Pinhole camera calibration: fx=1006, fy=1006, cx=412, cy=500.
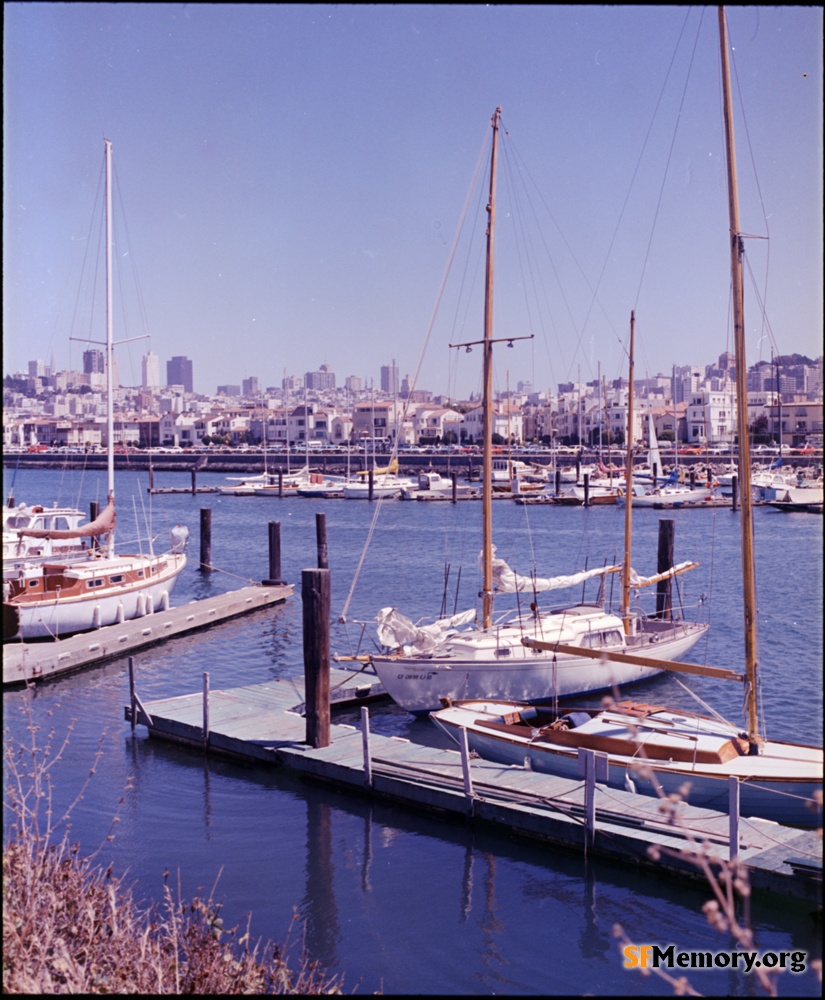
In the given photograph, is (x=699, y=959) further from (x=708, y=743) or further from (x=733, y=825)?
(x=708, y=743)

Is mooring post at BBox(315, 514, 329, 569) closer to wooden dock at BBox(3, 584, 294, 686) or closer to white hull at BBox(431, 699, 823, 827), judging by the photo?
wooden dock at BBox(3, 584, 294, 686)

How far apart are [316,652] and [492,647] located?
4774 millimetres

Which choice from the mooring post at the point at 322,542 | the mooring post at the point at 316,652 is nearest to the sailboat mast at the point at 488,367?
the mooring post at the point at 316,652

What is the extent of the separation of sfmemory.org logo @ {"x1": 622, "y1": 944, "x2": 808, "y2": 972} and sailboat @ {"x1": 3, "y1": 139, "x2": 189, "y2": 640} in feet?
62.7

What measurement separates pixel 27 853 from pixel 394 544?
45284mm

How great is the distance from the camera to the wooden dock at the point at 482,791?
10.9m

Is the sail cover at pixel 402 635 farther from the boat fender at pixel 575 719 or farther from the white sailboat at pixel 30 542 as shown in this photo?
the white sailboat at pixel 30 542

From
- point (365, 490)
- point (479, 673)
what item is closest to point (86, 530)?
point (479, 673)

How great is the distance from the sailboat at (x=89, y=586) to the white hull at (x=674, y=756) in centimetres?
1378

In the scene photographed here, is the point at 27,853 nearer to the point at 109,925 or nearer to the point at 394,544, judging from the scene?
the point at 109,925

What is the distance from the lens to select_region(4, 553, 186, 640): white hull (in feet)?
83.9

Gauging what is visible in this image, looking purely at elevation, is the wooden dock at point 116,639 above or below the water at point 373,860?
above

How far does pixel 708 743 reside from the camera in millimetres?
13469

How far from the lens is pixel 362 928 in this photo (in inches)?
422
